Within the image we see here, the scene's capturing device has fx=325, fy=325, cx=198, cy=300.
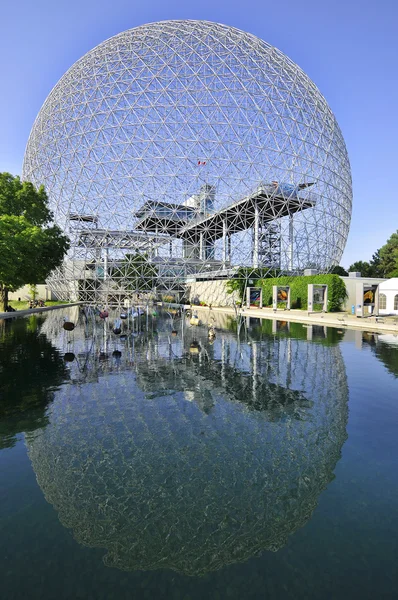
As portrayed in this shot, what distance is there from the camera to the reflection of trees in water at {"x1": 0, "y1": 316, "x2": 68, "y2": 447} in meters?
6.76

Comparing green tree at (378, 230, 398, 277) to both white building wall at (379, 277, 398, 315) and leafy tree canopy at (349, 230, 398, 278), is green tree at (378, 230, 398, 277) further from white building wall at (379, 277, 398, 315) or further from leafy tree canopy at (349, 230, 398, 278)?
white building wall at (379, 277, 398, 315)

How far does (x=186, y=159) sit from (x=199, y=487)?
42810 millimetres

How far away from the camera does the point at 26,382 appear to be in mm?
9781

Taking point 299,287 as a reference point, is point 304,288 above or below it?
below

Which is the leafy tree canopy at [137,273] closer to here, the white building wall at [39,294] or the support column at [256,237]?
the support column at [256,237]

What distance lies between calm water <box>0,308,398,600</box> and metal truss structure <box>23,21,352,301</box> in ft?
123

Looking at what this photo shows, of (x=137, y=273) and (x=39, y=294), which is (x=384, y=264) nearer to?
(x=137, y=273)

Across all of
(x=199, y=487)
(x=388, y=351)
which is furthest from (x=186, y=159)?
(x=199, y=487)

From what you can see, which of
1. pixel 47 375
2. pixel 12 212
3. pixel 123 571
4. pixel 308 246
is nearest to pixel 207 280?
pixel 308 246

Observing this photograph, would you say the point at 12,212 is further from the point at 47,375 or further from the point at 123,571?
the point at 123,571

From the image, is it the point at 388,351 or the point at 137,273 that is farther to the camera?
the point at 137,273

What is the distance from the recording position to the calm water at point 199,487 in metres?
3.13

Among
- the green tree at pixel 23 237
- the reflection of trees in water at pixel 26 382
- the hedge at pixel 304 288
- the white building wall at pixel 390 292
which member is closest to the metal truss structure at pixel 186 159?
the hedge at pixel 304 288

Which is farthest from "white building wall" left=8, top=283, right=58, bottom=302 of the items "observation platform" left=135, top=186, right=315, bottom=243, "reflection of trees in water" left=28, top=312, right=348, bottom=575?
"reflection of trees in water" left=28, top=312, right=348, bottom=575
